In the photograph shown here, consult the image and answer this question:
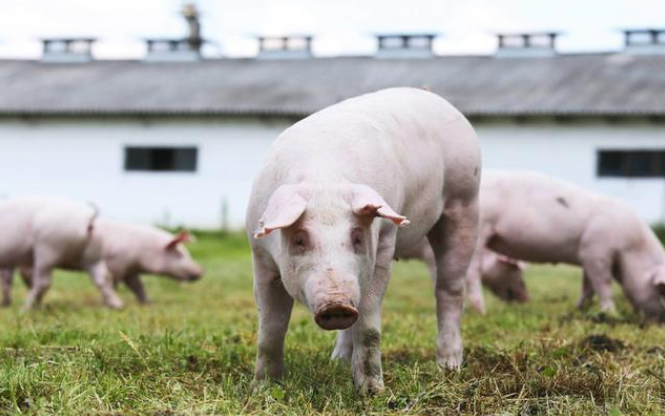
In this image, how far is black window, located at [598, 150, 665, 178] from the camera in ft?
73.2

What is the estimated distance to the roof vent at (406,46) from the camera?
2827cm

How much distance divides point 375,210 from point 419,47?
2501 centimetres

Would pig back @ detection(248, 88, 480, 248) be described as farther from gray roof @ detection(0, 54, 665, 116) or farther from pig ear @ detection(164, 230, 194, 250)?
gray roof @ detection(0, 54, 665, 116)

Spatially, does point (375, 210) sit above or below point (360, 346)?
above

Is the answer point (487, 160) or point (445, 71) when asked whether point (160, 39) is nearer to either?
point (445, 71)

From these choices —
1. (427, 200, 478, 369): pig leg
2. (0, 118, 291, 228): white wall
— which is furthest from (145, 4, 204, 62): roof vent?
(427, 200, 478, 369): pig leg

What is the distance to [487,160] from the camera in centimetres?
2327

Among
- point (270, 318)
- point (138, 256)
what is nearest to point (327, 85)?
point (138, 256)

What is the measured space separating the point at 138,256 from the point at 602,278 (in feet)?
17.2

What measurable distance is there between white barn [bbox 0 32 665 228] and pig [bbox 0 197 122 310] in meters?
13.5

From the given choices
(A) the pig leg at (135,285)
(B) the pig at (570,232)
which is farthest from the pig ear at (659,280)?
(A) the pig leg at (135,285)

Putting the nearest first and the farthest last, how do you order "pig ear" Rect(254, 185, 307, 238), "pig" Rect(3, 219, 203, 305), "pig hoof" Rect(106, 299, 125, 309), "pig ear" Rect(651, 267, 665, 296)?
1. "pig ear" Rect(254, 185, 307, 238)
2. "pig ear" Rect(651, 267, 665, 296)
3. "pig hoof" Rect(106, 299, 125, 309)
4. "pig" Rect(3, 219, 203, 305)

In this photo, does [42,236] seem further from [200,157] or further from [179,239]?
[200,157]

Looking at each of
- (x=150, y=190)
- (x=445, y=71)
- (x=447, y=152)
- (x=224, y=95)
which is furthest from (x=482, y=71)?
(x=447, y=152)
